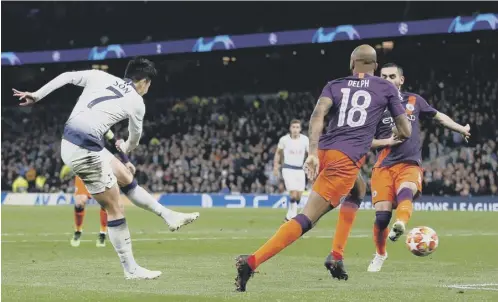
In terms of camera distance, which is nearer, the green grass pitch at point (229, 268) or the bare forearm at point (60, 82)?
the green grass pitch at point (229, 268)

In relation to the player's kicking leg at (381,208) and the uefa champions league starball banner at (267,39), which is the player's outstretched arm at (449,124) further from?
the uefa champions league starball banner at (267,39)

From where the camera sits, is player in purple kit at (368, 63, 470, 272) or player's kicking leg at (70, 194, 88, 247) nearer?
player in purple kit at (368, 63, 470, 272)

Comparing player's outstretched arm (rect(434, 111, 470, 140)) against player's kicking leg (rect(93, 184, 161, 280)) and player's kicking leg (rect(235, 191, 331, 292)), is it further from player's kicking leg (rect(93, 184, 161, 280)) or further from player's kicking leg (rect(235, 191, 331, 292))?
player's kicking leg (rect(93, 184, 161, 280))

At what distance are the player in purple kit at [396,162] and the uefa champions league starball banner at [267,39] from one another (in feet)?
75.9

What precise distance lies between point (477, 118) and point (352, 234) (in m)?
16.4

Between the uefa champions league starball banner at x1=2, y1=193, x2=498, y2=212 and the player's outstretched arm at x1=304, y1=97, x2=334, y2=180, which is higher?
the player's outstretched arm at x1=304, y1=97, x2=334, y2=180

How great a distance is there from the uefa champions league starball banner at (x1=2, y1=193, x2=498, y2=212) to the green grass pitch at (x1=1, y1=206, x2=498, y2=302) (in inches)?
340

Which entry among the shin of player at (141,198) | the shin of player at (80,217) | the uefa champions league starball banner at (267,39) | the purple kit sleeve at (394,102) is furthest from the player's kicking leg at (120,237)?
the uefa champions league starball banner at (267,39)

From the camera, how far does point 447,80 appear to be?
39.2m

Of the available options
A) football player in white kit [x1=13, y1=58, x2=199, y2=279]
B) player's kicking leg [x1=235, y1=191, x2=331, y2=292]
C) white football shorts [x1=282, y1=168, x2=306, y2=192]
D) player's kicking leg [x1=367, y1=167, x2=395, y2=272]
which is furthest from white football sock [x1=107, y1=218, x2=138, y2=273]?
white football shorts [x1=282, y1=168, x2=306, y2=192]

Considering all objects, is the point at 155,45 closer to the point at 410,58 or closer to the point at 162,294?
the point at 410,58

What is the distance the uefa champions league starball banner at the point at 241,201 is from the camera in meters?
31.0

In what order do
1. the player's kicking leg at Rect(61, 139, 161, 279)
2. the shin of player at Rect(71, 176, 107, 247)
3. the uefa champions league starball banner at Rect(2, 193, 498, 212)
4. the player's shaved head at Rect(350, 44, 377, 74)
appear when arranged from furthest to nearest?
the uefa champions league starball banner at Rect(2, 193, 498, 212)
the shin of player at Rect(71, 176, 107, 247)
the player's kicking leg at Rect(61, 139, 161, 279)
the player's shaved head at Rect(350, 44, 377, 74)

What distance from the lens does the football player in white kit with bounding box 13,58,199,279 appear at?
34.0 ft
